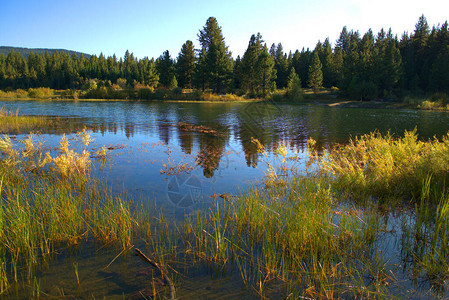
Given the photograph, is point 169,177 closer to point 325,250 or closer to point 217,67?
point 325,250

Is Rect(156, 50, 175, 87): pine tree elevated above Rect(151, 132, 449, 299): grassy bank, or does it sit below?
above

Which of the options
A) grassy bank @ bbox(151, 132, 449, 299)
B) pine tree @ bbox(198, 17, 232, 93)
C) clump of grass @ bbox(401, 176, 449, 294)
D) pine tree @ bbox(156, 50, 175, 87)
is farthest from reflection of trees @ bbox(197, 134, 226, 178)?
pine tree @ bbox(156, 50, 175, 87)

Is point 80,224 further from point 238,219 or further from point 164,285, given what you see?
point 238,219

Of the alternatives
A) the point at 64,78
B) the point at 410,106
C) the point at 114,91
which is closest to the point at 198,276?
the point at 410,106

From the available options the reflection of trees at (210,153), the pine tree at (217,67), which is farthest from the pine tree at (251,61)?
the reflection of trees at (210,153)

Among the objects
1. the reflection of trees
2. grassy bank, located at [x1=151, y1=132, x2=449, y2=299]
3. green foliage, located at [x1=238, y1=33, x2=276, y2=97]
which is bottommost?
grassy bank, located at [x1=151, y1=132, x2=449, y2=299]

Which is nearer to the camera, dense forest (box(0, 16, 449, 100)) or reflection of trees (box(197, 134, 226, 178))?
reflection of trees (box(197, 134, 226, 178))

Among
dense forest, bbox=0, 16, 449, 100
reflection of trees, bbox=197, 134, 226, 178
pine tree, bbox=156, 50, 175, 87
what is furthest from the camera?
pine tree, bbox=156, 50, 175, 87

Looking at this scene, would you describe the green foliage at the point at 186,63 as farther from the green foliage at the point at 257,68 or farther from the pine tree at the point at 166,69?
the green foliage at the point at 257,68

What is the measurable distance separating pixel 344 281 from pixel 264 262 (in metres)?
1.01

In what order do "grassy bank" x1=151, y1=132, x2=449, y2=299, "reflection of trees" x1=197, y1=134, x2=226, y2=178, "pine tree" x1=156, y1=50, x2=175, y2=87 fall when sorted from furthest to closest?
"pine tree" x1=156, y1=50, x2=175, y2=87 → "reflection of trees" x1=197, y1=134, x2=226, y2=178 → "grassy bank" x1=151, y1=132, x2=449, y2=299

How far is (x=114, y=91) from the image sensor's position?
59.7 m

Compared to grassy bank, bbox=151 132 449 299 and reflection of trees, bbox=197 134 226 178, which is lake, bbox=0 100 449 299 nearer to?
reflection of trees, bbox=197 134 226 178

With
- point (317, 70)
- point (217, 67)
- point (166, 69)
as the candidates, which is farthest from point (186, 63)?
point (317, 70)
